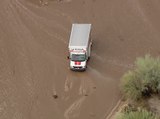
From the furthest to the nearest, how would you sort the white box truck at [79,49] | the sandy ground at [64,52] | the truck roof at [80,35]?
the truck roof at [80,35], the white box truck at [79,49], the sandy ground at [64,52]

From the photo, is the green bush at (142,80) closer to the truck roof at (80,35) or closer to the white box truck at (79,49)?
the white box truck at (79,49)

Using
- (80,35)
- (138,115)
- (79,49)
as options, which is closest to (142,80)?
(138,115)

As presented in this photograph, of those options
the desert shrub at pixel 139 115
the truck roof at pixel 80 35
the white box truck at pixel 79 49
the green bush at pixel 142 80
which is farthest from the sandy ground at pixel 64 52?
the desert shrub at pixel 139 115

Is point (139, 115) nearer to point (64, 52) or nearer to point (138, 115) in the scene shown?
point (138, 115)

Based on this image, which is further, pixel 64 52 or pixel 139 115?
pixel 64 52

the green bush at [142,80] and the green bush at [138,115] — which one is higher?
the green bush at [142,80]
